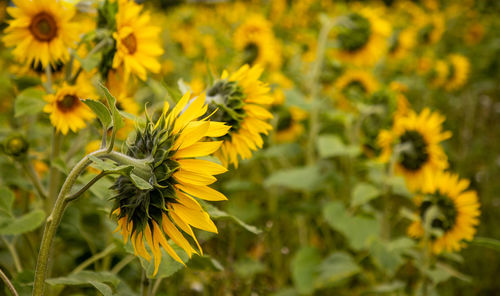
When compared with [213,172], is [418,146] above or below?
above

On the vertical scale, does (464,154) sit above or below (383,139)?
above

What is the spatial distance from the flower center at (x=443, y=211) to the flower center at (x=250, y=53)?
3.76ft

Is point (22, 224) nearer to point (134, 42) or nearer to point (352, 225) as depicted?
point (134, 42)

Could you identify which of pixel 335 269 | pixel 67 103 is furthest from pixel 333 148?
pixel 67 103

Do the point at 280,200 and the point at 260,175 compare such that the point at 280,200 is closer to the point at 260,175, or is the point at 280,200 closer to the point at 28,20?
the point at 260,175

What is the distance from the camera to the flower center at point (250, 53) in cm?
208

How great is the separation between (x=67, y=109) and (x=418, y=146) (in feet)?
3.43

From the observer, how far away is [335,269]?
135 cm

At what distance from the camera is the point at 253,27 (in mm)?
2158

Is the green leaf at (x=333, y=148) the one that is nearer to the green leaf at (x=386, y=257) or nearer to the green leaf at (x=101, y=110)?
the green leaf at (x=386, y=257)

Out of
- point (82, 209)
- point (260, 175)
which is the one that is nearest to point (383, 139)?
point (260, 175)

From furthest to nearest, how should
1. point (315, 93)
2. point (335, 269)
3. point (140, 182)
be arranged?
point (315, 93)
point (335, 269)
point (140, 182)

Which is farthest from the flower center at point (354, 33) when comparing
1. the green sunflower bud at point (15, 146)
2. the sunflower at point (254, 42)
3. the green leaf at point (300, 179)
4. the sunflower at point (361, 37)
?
the green sunflower bud at point (15, 146)

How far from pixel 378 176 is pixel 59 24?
3.65ft
